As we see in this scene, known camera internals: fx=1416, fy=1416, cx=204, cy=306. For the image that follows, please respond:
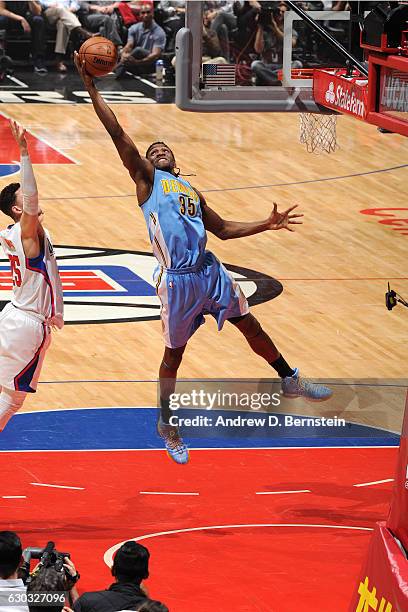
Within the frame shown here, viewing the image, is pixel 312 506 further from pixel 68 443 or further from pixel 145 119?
pixel 145 119

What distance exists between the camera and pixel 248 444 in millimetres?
10555

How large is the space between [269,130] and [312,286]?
26.4ft

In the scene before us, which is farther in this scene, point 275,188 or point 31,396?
point 275,188

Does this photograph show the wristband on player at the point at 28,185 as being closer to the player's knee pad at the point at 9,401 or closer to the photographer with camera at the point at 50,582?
the player's knee pad at the point at 9,401

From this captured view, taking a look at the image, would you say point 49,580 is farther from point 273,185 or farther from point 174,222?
point 273,185

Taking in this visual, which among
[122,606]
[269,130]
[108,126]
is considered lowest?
[269,130]

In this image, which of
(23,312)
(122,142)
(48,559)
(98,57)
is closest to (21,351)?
(23,312)

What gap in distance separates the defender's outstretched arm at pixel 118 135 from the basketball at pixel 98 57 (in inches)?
1.6

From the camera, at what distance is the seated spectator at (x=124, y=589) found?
19.9 ft

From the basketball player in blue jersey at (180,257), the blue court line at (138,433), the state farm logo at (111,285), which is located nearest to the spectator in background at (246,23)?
the state farm logo at (111,285)

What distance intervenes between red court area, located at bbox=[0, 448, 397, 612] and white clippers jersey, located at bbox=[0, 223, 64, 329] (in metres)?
1.31

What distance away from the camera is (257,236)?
16641 millimetres

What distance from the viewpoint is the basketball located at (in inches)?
348

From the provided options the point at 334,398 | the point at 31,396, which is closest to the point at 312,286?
the point at 334,398
